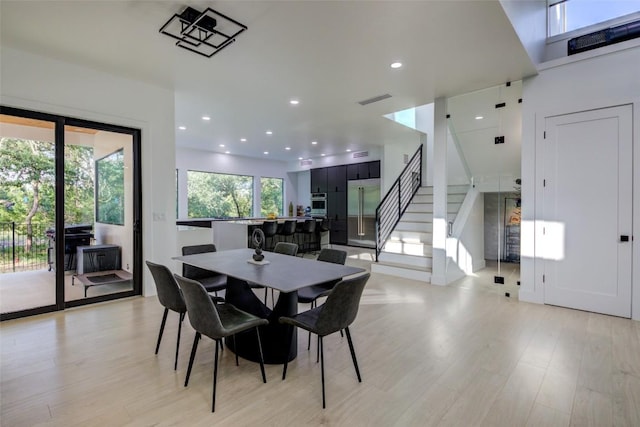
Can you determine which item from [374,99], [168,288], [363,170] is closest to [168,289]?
[168,288]

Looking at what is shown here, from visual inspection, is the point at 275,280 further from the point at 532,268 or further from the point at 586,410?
the point at 532,268

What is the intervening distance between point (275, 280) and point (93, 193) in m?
3.49

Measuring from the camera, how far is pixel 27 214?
3719mm

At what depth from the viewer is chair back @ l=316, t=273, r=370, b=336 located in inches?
78.8

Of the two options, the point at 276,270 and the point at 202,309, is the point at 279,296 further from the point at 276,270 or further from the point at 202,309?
the point at 202,309

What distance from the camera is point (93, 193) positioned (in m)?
4.24

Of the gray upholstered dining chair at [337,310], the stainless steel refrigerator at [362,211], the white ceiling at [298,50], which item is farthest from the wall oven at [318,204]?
the gray upholstered dining chair at [337,310]

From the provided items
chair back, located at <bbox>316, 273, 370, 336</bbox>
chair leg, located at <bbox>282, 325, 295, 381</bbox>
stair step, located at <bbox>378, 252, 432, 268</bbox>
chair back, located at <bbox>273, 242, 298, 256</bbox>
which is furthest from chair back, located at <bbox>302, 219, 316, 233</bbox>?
chair back, located at <bbox>316, 273, 370, 336</bbox>

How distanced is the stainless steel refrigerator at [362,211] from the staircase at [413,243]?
227cm

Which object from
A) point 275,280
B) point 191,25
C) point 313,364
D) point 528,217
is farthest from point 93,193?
point 528,217

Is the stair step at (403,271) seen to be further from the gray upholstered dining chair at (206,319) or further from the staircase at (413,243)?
the gray upholstered dining chair at (206,319)

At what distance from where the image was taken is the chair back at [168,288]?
94.5 inches

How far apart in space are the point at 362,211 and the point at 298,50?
6.40 meters

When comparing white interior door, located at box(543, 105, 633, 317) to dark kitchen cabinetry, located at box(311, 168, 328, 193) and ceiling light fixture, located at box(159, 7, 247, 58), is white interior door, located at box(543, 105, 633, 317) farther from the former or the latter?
dark kitchen cabinetry, located at box(311, 168, 328, 193)
